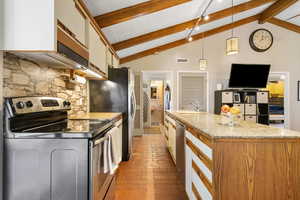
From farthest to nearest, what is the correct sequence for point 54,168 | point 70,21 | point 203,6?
point 203,6 → point 70,21 → point 54,168

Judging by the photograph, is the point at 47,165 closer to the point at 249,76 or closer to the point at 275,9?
the point at 249,76

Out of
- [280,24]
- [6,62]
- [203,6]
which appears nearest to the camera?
[6,62]

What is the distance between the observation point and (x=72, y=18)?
177cm

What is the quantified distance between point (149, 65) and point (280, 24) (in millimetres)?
4490

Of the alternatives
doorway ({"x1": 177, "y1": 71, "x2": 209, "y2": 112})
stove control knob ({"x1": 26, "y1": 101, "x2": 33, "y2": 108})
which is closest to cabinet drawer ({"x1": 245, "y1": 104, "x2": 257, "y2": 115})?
doorway ({"x1": 177, "y1": 71, "x2": 209, "y2": 112})

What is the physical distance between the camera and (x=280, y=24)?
6309mm

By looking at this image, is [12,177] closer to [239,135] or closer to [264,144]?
[239,135]

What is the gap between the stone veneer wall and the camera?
4.91 feet

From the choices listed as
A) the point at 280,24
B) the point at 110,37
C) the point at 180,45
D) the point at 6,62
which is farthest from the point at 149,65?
the point at 6,62

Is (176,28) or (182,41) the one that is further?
(182,41)

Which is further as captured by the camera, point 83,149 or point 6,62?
point 6,62

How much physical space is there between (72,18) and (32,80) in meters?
0.69

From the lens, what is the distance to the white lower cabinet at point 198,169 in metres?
1.47

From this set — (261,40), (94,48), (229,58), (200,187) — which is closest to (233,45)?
(94,48)
